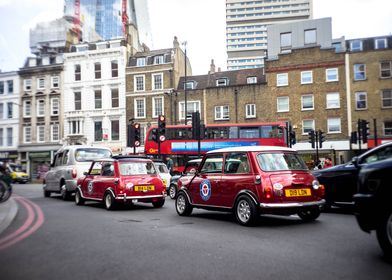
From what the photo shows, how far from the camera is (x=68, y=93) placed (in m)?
48.0

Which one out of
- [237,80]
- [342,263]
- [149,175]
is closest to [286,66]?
[237,80]

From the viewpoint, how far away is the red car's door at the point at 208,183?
9.06 meters

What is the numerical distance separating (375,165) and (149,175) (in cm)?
766

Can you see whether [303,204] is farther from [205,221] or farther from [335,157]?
[335,157]

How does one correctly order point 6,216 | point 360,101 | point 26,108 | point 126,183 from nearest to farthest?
point 6,216 → point 126,183 → point 360,101 → point 26,108

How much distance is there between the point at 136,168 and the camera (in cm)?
1178

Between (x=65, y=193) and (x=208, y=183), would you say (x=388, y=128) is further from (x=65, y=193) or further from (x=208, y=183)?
(x=208, y=183)

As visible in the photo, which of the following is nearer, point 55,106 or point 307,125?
point 307,125

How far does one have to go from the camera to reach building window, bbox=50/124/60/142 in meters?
47.9

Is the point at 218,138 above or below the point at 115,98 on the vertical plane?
below

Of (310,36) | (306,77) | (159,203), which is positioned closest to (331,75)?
(306,77)

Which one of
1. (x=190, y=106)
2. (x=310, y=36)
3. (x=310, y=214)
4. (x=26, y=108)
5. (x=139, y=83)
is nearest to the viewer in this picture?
(x=310, y=214)

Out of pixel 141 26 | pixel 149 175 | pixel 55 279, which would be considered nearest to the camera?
pixel 55 279

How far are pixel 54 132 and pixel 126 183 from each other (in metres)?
40.1
